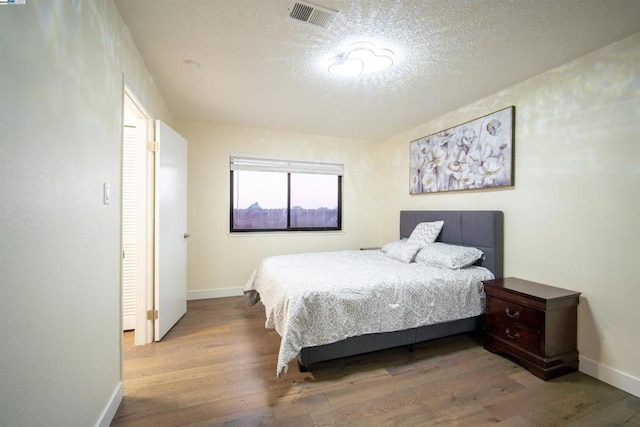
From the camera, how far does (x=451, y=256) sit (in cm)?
256

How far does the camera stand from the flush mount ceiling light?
1.92 m

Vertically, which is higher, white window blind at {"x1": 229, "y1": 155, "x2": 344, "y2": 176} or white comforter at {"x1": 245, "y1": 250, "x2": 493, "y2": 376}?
white window blind at {"x1": 229, "y1": 155, "x2": 344, "y2": 176}

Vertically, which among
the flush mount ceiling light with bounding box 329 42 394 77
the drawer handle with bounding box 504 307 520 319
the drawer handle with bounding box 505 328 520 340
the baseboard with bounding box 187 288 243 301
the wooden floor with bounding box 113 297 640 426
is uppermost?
the flush mount ceiling light with bounding box 329 42 394 77

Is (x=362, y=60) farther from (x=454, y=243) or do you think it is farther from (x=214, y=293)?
(x=214, y=293)

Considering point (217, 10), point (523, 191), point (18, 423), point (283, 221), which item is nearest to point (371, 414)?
point (18, 423)

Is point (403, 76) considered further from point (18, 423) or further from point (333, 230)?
point (18, 423)

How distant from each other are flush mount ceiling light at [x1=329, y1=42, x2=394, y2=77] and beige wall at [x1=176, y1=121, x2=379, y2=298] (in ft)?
6.54

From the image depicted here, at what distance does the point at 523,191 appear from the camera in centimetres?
241

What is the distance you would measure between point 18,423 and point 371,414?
1.56 meters

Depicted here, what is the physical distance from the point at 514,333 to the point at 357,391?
53.7 inches

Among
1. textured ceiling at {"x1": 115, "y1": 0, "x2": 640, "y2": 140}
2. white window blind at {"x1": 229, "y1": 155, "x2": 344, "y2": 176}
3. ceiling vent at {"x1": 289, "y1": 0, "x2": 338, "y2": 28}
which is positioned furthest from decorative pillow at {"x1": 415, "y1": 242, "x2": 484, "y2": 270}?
ceiling vent at {"x1": 289, "y1": 0, "x2": 338, "y2": 28}

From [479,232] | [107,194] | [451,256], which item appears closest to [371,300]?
[451,256]

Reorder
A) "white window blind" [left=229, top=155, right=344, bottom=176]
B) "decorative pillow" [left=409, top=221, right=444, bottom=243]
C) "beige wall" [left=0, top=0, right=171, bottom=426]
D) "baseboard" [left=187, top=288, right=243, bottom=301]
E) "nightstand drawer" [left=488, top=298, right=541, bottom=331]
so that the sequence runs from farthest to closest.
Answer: "white window blind" [left=229, top=155, right=344, bottom=176] → "baseboard" [left=187, top=288, right=243, bottom=301] → "decorative pillow" [left=409, top=221, right=444, bottom=243] → "nightstand drawer" [left=488, top=298, right=541, bottom=331] → "beige wall" [left=0, top=0, right=171, bottom=426]

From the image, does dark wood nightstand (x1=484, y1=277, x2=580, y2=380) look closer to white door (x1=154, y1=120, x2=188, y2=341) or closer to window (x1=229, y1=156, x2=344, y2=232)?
window (x1=229, y1=156, x2=344, y2=232)
